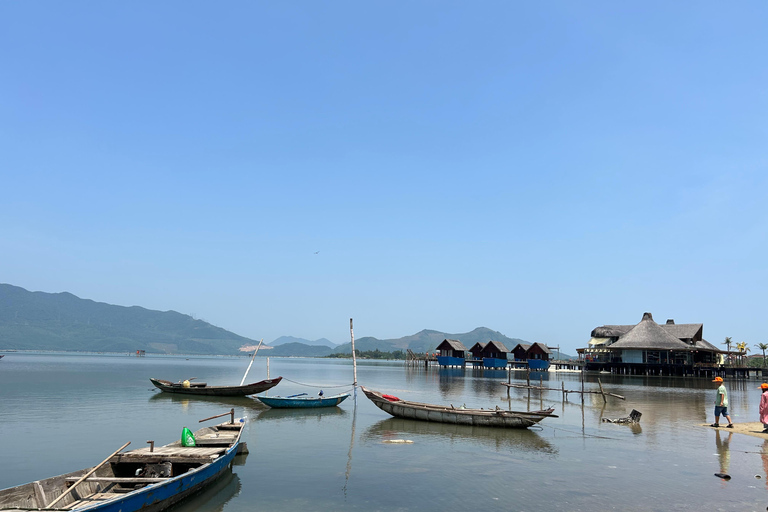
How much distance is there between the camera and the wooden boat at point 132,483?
378 inches

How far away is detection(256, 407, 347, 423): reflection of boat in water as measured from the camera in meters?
27.4

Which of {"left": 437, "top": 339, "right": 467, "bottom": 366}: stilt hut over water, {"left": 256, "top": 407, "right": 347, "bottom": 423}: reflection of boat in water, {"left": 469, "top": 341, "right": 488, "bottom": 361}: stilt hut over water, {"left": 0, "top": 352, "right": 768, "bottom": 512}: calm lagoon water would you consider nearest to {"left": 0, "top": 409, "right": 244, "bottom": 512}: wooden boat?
{"left": 0, "top": 352, "right": 768, "bottom": 512}: calm lagoon water

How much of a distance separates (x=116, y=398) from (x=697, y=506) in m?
36.7

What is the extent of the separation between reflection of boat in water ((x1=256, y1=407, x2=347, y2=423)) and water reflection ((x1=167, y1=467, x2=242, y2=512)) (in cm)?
1265

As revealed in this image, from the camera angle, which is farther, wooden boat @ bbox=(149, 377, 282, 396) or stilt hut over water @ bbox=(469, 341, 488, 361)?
stilt hut over water @ bbox=(469, 341, 488, 361)

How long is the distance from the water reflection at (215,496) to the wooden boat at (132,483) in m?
0.19

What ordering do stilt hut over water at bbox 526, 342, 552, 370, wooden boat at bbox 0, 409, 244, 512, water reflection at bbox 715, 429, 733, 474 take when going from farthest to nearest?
stilt hut over water at bbox 526, 342, 552, 370, water reflection at bbox 715, 429, 733, 474, wooden boat at bbox 0, 409, 244, 512

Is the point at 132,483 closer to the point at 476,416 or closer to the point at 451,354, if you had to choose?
the point at 476,416

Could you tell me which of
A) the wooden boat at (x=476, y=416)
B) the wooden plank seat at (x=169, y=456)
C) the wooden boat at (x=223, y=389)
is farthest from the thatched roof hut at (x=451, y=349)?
the wooden plank seat at (x=169, y=456)

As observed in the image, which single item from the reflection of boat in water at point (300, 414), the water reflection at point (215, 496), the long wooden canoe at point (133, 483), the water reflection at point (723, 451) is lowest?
the reflection of boat in water at point (300, 414)

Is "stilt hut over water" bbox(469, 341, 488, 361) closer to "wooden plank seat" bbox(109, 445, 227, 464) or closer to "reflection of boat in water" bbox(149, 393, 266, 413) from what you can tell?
"reflection of boat in water" bbox(149, 393, 266, 413)

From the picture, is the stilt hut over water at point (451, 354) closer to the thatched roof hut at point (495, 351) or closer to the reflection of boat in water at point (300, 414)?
the thatched roof hut at point (495, 351)

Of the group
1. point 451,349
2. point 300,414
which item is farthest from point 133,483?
point 451,349

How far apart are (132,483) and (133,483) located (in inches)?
1.4
